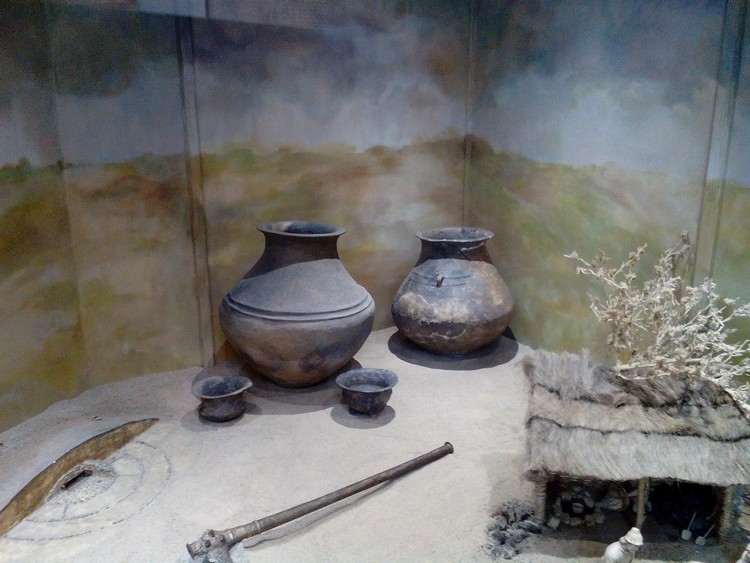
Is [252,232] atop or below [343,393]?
atop

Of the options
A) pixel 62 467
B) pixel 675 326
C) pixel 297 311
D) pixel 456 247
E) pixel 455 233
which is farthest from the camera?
pixel 455 233

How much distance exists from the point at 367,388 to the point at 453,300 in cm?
83

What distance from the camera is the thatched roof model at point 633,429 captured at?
2.01 metres

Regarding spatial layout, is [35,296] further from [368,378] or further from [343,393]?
[368,378]

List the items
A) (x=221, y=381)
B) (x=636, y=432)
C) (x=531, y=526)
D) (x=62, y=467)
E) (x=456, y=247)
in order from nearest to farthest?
(x=636, y=432)
(x=531, y=526)
(x=62, y=467)
(x=221, y=381)
(x=456, y=247)

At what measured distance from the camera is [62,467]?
101 inches

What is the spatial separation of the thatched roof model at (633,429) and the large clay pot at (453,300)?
3.81 ft

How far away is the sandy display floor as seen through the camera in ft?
7.06

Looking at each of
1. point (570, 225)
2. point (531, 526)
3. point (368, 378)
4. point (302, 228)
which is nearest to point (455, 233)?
point (570, 225)

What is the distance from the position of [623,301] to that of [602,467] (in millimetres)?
1110

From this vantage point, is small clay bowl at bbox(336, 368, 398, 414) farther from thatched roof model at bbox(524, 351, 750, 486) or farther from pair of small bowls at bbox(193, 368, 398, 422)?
Answer: thatched roof model at bbox(524, 351, 750, 486)

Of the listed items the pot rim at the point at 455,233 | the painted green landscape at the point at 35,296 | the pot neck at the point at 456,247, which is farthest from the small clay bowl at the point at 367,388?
the painted green landscape at the point at 35,296

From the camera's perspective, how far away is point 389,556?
2111mm

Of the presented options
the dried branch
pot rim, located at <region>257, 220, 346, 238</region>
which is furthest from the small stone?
pot rim, located at <region>257, 220, 346, 238</region>
